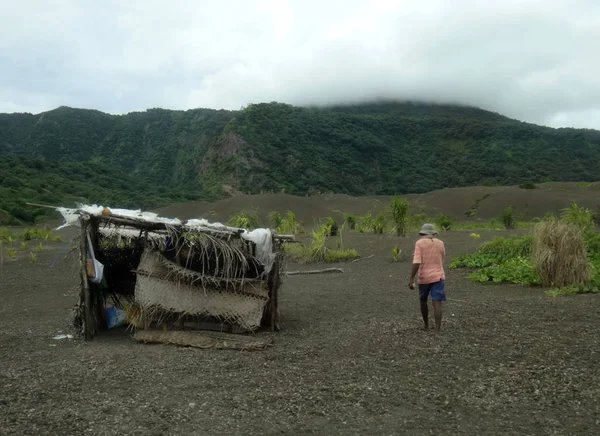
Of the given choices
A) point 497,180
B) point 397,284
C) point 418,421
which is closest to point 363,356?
point 418,421

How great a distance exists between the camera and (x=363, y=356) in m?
7.41

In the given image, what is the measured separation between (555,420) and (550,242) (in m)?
8.14

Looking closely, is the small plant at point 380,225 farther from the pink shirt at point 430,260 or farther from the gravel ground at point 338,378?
the pink shirt at point 430,260

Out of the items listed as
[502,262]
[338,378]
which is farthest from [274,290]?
[502,262]

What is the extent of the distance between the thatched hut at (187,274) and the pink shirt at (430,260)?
2287 mm

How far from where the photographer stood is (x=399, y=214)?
76.6ft

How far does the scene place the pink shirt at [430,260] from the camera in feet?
27.8

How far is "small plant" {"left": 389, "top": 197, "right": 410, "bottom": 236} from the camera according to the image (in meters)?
22.9

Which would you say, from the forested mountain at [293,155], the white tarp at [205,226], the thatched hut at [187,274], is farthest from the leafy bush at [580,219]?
the forested mountain at [293,155]

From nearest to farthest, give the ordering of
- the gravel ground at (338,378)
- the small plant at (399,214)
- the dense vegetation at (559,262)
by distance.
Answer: the gravel ground at (338,378)
the dense vegetation at (559,262)
the small plant at (399,214)

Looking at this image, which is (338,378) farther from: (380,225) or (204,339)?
(380,225)

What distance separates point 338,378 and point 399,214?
17357 mm

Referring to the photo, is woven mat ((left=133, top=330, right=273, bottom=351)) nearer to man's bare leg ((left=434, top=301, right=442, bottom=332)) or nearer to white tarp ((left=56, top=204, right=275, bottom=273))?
white tarp ((left=56, top=204, right=275, bottom=273))

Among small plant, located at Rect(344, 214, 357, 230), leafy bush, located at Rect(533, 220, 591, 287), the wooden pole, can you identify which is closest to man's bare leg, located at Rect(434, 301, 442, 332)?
the wooden pole
